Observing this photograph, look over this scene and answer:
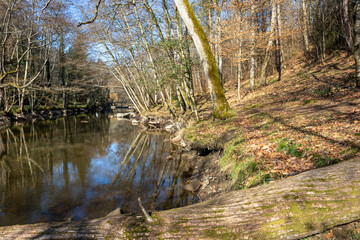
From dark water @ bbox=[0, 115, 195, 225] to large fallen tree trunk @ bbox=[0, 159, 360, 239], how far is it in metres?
2.82

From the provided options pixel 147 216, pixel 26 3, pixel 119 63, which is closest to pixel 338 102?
pixel 147 216

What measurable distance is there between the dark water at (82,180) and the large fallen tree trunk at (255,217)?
282 centimetres

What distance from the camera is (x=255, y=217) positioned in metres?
2.08

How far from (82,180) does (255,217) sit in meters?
6.51

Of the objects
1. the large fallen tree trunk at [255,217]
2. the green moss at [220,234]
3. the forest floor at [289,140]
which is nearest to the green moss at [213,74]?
the forest floor at [289,140]

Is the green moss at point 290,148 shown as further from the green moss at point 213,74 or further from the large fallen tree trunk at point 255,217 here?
the green moss at point 213,74

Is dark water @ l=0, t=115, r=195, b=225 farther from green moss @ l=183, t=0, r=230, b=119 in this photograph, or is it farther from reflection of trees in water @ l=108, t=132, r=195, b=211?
green moss @ l=183, t=0, r=230, b=119

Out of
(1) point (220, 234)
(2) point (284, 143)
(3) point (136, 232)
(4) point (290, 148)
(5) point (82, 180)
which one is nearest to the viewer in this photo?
(1) point (220, 234)

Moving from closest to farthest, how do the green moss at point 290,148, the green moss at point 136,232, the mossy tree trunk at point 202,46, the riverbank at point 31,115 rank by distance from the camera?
the green moss at point 136,232
the green moss at point 290,148
the mossy tree trunk at point 202,46
the riverbank at point 31,115

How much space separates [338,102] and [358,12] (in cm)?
295

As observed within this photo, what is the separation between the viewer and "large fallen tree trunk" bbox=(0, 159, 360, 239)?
2.02m

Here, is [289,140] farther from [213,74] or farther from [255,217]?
[213,74]

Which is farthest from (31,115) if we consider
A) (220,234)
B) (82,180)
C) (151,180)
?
(220,234)

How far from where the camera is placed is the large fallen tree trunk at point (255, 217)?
202 cm
